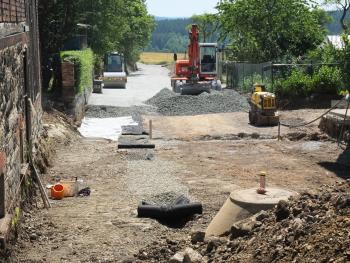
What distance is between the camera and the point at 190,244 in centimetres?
849

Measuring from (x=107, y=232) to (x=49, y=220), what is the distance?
4.46 ft

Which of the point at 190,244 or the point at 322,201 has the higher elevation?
the point at 322,201

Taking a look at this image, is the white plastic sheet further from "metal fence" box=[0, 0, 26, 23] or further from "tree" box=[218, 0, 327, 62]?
"tree" box=[218, 0, 327, 62]

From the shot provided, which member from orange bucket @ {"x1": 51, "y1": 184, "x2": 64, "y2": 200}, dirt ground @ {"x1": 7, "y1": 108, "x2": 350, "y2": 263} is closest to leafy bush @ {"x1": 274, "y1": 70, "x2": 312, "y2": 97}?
dirt ground @ {"x1": 7, "y1": 108, "x2": 350, "y2": 263}

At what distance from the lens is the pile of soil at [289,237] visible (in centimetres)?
573

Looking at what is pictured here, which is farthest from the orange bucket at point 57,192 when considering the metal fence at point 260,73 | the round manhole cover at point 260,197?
the metal fence at point 260,73

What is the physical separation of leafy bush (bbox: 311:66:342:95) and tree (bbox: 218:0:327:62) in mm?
8753

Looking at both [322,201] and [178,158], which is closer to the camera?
[322,201]

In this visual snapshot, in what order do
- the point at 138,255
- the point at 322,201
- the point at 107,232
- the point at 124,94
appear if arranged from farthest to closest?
the point at 124,94 → the point at 107,232 → the point at 138,255 → the point at 322,201

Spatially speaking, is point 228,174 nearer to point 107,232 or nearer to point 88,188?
point 88,188

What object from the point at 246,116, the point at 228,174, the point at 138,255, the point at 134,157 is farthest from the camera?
the point at 246,116

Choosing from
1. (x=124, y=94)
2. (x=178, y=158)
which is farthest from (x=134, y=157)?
(x=124, y=94)

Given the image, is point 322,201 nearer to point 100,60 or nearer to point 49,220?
point 49,220

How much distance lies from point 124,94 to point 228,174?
2661 centimetres
